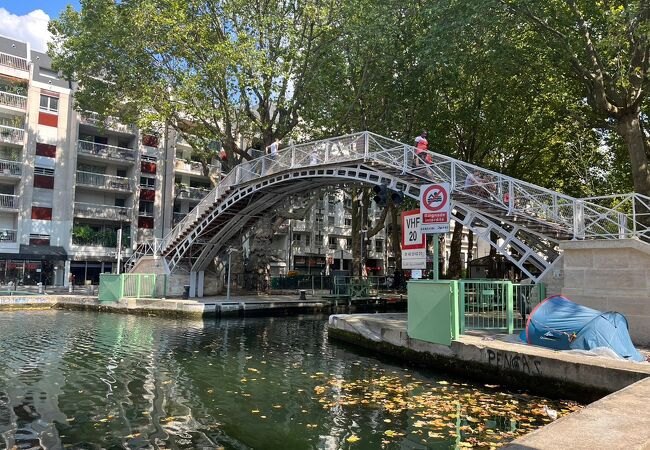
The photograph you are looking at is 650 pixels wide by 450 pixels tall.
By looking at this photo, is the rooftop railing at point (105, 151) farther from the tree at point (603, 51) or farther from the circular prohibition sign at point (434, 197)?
the circular prohibition sign at point (434, 197)

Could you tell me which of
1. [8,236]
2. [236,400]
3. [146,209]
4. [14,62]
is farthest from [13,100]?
[236,400]

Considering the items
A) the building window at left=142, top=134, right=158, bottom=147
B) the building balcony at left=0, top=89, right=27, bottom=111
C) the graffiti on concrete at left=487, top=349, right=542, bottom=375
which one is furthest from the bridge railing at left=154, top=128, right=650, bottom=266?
the building balcony at left=0, top=89, right=27, bottom=111

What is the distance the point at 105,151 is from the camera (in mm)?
44125

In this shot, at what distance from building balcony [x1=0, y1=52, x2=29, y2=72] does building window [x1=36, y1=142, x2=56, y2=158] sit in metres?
6.05

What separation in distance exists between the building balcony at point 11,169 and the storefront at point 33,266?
5415mm

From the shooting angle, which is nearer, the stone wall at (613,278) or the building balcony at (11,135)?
the stone wall at (613,278)

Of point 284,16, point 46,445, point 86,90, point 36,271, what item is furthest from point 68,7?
point 46,445

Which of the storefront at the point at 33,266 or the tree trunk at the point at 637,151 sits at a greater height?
the tree trunk at the point at 637,151

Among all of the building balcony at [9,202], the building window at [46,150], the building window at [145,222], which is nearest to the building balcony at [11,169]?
the building balcony at [9,202]

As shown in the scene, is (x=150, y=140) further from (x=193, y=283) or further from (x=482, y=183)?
(x=482, y=183)

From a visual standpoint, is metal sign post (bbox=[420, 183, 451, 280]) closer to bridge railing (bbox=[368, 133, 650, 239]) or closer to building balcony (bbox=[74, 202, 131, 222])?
bridge railing (bbox=[368, 133, 650, 239])

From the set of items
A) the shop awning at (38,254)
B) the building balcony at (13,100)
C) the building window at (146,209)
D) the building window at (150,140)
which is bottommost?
the shop awning at (38,254)

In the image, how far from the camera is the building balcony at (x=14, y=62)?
40.0 metres

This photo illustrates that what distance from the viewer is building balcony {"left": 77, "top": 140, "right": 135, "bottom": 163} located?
42938 millimetres
